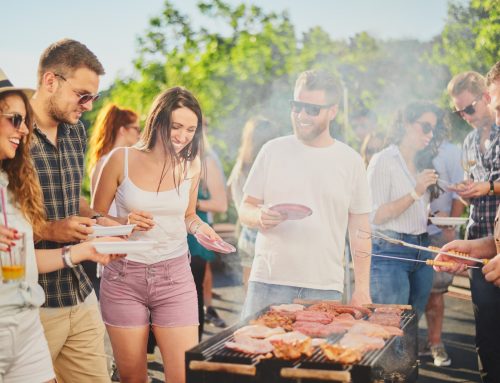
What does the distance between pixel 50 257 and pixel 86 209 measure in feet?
2.17

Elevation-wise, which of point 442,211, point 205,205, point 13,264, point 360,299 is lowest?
point 360,299

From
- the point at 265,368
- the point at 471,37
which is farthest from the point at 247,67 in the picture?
the point at 265,368

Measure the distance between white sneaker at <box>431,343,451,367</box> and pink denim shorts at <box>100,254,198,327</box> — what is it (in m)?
3.29

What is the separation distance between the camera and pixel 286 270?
4.28 metres

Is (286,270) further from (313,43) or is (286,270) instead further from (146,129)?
(313,43)

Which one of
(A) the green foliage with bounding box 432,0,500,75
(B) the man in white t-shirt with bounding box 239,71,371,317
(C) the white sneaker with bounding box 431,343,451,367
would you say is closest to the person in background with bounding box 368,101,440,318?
(C) the white sneaker with bounding box 431,343,451,367

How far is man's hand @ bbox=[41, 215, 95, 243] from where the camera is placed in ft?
11.2

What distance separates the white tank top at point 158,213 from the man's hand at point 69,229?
506 millimetres

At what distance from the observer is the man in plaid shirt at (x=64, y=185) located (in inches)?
143

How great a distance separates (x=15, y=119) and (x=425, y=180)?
325cm

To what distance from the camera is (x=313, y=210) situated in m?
4.28

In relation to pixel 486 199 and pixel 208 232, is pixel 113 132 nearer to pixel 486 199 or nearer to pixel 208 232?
pixel 208 232

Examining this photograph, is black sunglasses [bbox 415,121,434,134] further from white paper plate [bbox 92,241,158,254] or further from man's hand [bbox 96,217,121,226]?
white paper plate [bbox 92,241,158,254]

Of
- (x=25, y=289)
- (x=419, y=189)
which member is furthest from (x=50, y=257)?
(x=419, y=189)
